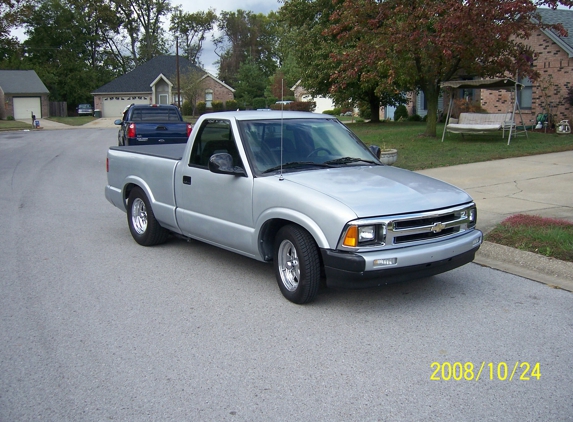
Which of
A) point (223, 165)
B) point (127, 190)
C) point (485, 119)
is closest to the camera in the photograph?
point (223, 165)

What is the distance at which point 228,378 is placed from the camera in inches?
161

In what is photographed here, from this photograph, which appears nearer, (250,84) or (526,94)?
(526,94)

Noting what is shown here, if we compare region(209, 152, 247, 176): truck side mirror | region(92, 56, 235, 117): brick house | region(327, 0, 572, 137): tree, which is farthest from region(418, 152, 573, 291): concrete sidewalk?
region(92, 56, 235, 117): brick house

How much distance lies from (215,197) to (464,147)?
13.0m

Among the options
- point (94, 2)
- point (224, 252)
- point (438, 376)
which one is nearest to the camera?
point (438, 376)

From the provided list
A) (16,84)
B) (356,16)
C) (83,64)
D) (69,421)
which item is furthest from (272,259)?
(83,64)

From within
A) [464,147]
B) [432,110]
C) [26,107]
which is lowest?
[464,147]

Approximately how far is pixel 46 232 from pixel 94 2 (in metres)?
77.0

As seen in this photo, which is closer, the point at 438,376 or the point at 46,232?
the point at 438,376

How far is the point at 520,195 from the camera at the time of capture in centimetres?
1043

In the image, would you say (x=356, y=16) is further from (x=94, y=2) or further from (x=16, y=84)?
(x=94, y=2)

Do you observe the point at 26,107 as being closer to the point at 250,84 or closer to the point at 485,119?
the point at 250,84

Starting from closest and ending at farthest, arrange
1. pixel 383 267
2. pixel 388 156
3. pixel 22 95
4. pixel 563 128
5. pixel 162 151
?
1. pixel 383 267
2. pixel 162 151
3. pixel 388 156
4. pixel 563 128
5. pixel 22 95

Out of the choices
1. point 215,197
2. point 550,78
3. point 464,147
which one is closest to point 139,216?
point 215,197
